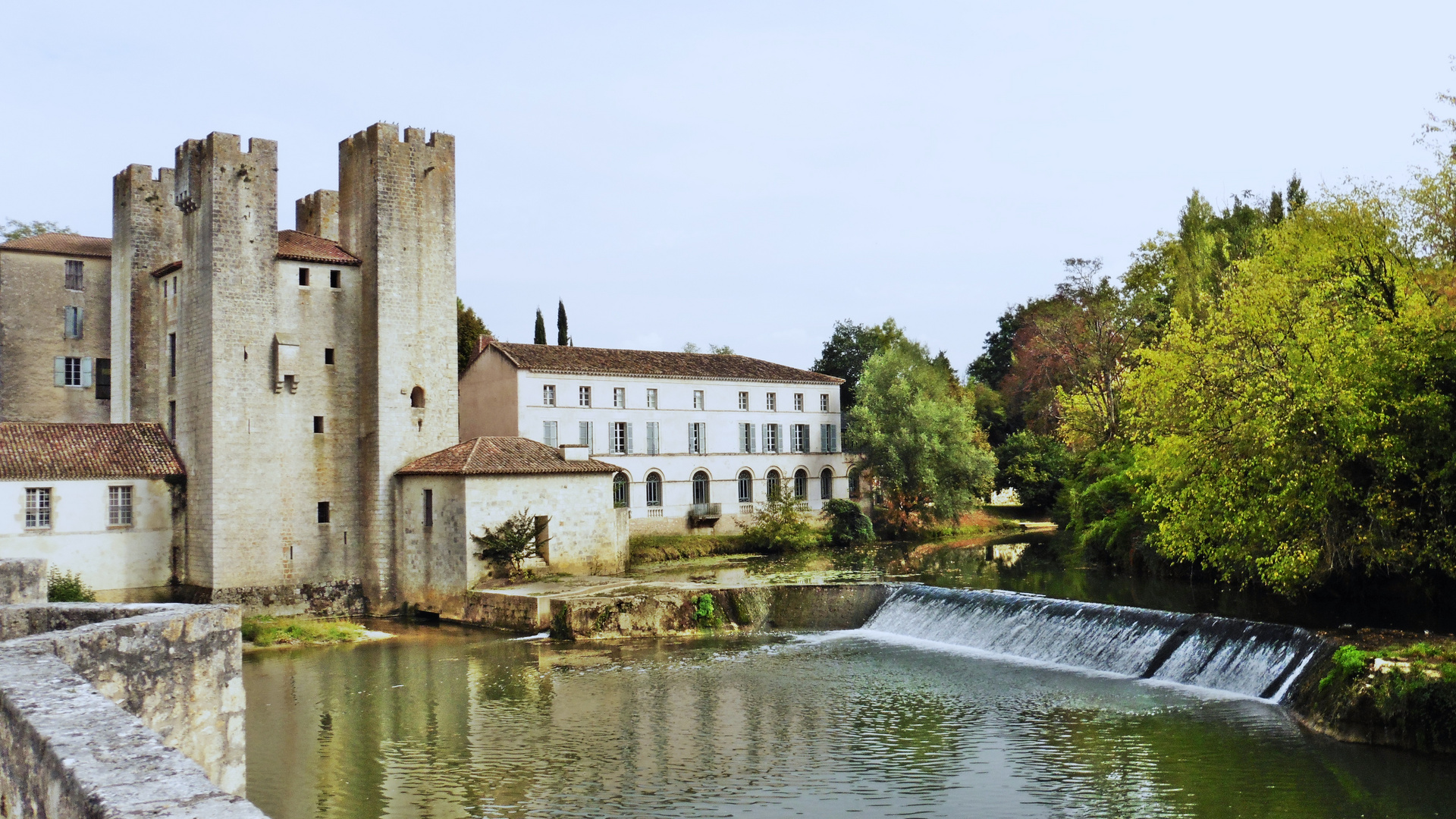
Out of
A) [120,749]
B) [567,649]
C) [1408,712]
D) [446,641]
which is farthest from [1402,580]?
[120,749]

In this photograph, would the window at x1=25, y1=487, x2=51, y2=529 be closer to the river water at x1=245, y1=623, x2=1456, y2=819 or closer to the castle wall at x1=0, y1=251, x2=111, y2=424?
the castle wall at x1=0, y1=251, x2=111, y2=424

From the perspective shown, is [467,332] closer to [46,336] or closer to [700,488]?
[700,488]

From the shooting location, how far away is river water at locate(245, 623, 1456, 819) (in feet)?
40.2

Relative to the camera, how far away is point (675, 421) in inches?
1740

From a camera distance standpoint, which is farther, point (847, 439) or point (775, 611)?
point (847, 439)

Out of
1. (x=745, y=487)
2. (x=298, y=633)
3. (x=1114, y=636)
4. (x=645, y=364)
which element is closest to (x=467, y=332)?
(x=645, y=364)

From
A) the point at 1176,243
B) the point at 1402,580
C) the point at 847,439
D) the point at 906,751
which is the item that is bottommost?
the point at 906,751

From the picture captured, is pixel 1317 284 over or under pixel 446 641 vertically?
over

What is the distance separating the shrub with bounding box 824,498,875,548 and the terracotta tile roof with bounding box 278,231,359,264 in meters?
22.1

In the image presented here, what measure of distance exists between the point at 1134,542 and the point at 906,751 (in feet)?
56.5

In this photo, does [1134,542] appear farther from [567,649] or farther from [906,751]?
[906,751]

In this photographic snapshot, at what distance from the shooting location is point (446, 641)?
24.8 metres

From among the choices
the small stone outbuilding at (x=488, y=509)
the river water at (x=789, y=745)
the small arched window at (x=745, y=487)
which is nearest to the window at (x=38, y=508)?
the small stone outbuilding at (x=488, y=509)

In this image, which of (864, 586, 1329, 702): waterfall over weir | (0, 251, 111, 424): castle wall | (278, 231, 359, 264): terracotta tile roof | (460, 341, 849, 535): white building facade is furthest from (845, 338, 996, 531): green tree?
(0, 251, 111, 424): castle wall
